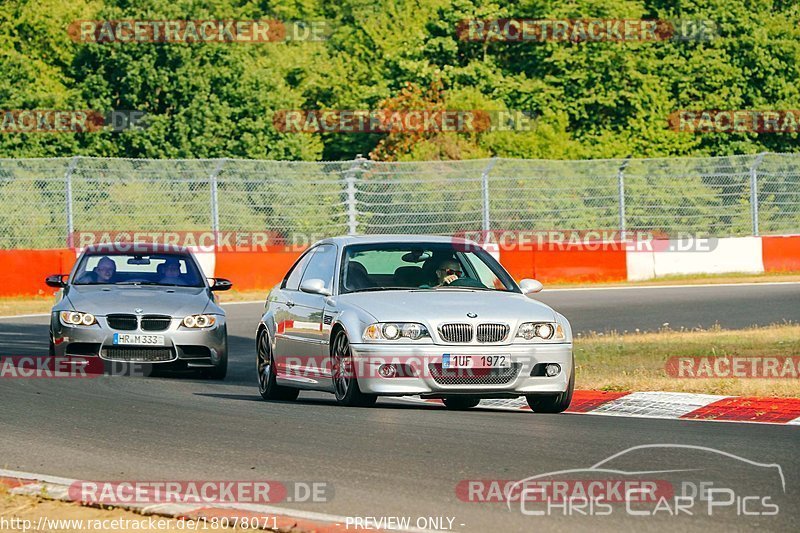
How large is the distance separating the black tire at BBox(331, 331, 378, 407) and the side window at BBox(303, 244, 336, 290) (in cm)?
87

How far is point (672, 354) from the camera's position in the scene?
644 inches

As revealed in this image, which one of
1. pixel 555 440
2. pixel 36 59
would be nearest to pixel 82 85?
pixel 36 59

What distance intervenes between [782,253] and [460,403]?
19.6 metres

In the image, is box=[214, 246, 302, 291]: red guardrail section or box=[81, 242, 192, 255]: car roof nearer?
box=[81, 242, 192, 255]: car roof

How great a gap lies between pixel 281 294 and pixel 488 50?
4186 centimetres

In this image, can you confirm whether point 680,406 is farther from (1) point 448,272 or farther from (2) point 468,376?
(1) point 448,272

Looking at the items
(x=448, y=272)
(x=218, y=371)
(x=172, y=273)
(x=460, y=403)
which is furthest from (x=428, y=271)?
(x=172, y=273)

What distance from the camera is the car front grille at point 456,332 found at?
Answer: 11.3m

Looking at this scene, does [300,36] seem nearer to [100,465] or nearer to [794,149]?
[794,149]

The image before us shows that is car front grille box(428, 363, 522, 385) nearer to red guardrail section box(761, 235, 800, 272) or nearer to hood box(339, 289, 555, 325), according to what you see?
hood box(339, 289, 555, 325)

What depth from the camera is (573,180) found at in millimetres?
30406

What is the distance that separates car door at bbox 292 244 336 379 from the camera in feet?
40.2

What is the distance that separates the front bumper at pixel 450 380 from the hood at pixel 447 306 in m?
0.22

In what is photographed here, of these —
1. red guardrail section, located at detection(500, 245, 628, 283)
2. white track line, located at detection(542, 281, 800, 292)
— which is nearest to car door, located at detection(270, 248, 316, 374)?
white track line, located at detection(542, 281, 800, 292)
